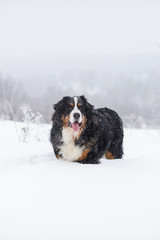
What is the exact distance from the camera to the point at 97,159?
15.1 ft

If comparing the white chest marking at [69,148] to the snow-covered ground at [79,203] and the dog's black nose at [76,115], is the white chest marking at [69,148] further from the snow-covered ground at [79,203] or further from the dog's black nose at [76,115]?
the snow-covered ground at [79,203]

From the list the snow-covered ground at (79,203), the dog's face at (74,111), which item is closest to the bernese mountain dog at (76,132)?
the dog's face at (74,111)

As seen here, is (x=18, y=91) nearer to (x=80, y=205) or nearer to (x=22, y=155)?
(x=22, y=155)

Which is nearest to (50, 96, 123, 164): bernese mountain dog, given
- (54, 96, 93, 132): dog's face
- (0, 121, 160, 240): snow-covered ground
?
(54, 96, 93, 132): dog's face

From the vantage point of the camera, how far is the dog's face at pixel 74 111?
14.3 ft

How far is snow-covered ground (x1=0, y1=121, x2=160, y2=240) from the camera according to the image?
2154 mm

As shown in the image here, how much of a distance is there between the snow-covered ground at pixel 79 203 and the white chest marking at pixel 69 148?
720 millimetres

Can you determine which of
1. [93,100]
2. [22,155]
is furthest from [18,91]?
[22,155]

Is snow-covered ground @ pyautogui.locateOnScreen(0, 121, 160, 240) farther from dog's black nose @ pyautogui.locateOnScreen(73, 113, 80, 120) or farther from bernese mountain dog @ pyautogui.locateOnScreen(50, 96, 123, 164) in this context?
dog's black nose @ pyautogui.locateOnScreen(73, 113, 80, 120)

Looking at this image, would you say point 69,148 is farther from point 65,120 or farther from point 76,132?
point 65,120

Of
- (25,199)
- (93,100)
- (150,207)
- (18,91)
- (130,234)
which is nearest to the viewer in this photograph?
(130,234)

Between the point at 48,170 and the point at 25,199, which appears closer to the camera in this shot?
the point at 25,199

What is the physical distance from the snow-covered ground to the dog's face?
876 millimetres

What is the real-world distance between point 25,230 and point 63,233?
0.31m
